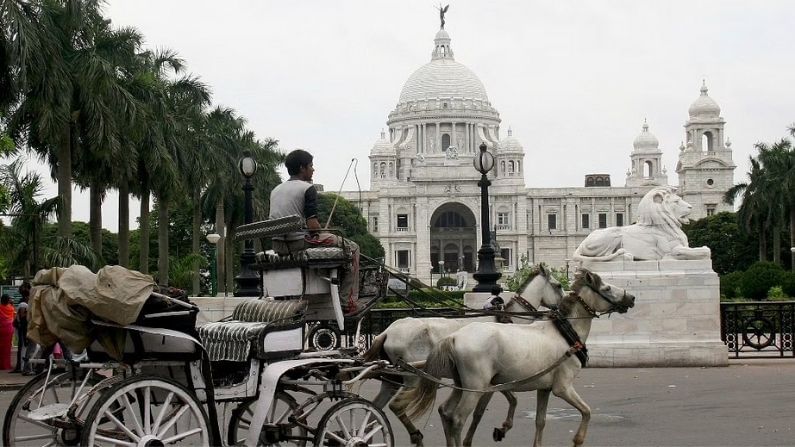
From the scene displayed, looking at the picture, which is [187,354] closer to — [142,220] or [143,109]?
[143,109]

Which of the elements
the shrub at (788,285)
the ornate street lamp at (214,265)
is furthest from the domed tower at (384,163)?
the shrub at (788,285)

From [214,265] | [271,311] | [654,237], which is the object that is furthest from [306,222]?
[214,265]

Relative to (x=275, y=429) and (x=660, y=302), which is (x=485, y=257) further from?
(x=275, y=429)

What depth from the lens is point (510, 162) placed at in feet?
441

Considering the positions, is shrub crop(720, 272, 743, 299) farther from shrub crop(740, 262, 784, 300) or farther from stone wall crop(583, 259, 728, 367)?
stone wall crop(583, 259, 728, 367)

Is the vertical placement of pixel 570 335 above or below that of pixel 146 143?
below

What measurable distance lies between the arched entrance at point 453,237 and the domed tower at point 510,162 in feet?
20.8

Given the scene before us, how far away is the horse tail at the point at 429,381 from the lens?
9297 millimetres

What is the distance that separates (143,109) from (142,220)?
23.6 feet

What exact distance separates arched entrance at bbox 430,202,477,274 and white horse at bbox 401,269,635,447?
120017 millimetres

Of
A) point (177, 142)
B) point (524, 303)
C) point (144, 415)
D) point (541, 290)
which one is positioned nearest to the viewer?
point (144, 415)

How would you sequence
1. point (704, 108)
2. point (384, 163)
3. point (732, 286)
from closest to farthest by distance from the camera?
point (732, 286), point (704, 108), point (384, 163)

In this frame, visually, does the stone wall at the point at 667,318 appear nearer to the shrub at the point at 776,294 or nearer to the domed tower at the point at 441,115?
the shrub at the point at 776,294

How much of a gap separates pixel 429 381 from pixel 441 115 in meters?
132
